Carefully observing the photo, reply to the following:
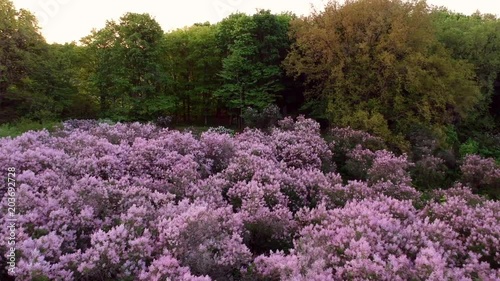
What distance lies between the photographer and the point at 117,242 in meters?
4.77

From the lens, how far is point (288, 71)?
30.9m

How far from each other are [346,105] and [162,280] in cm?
2266

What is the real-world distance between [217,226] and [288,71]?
87.3 ft

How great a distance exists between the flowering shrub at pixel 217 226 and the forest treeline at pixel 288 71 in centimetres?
1667

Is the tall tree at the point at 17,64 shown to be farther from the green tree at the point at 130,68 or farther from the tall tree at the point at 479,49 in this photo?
the tall tree at the point at 479,49

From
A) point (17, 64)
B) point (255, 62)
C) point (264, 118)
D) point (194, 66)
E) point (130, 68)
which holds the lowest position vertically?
point (264, 118)

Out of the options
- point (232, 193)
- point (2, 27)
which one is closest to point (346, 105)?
point (232, 193)

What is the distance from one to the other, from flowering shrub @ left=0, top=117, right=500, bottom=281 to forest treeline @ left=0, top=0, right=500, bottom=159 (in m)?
16.7

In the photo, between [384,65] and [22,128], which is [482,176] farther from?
[22,128]

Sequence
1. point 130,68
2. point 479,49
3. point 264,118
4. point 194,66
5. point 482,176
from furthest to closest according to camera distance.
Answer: point 194,66
point 479,49
point 130,68
point 264,118
point 482,176

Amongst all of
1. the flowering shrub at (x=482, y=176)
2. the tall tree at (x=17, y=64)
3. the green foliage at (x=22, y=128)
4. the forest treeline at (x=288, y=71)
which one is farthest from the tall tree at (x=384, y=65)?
the tall tree at (x=17, y=64)

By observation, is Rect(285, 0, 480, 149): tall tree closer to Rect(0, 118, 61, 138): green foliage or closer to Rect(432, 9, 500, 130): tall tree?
Rect(432, 9, 500, 130): tall tree

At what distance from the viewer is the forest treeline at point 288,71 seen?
81.9 feet

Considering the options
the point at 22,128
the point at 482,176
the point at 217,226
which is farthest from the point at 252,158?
the point at 482,176
